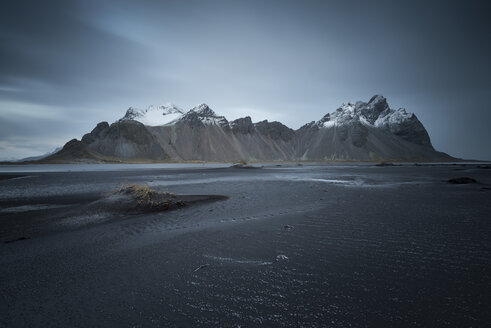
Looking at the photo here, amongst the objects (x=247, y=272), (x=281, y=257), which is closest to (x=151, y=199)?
(x=281, y=257)

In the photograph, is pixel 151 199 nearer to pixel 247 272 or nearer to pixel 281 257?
pixel 281 257

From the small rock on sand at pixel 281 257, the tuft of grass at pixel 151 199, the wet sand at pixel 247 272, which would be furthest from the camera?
the tuft of grass at pixel 151 199

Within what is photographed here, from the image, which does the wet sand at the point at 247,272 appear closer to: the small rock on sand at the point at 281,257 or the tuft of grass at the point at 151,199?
the small rock on sand at the point at 281,257

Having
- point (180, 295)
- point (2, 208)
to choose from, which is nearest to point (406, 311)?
point (180, 295)

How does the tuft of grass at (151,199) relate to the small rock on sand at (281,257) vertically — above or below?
above

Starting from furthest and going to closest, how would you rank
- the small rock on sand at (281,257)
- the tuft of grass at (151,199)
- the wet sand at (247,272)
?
the tuft of grass at (151,199)
the small rock on sand at (281,257)
the wet sand at (247,272)

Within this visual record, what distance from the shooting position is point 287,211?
16.7m

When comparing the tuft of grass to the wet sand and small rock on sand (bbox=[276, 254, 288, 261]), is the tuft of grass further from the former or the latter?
small rock on sand (bbox=[276, 254, 288, 261])

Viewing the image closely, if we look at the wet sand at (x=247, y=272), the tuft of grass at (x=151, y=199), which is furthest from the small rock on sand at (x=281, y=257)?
the tuft of grass at (x=151, y=199)

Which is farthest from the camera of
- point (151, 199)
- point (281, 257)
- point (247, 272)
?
point (151, 199)

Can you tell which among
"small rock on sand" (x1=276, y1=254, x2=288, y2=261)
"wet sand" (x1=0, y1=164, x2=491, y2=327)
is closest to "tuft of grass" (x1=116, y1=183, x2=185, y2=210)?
"wet sand" (x1=0, y1=164, x2=491, y2=327)

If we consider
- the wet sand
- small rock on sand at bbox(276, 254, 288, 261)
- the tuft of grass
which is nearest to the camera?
the wet sand

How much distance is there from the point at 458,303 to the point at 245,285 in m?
5.02

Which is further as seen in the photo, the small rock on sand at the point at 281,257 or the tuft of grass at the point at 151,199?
the tuft of grass at the point at 151,199
